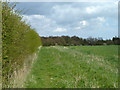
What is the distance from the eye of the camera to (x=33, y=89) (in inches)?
265

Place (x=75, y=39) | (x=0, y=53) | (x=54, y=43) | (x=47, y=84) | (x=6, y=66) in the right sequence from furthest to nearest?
(x=75, y=39)
(x=54, y=43)
(x=47, y=84)
(x=6, y=66)
(x=0, y=53)

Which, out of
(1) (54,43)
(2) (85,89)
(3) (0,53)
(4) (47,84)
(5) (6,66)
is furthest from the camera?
(1) (54,43)

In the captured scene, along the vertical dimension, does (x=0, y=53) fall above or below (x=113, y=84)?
above

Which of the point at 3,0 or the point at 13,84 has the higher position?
the point at 3,0

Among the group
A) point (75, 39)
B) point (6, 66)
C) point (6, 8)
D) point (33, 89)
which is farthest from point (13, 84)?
point (75, 39)

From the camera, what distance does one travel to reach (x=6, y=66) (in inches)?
211

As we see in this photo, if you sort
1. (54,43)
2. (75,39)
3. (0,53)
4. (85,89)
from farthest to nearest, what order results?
(75,39) → (54,43) → (85,89) → (0,53)

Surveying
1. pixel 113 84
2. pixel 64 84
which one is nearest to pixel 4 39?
pixel 64 84

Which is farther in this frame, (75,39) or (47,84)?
(75,39)

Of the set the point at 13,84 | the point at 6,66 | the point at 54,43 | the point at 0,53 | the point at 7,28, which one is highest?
the point at 7,28

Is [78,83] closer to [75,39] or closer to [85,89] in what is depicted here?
[85,89]

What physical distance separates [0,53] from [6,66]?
1070 mm

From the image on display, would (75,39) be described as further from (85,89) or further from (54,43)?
(85,89)

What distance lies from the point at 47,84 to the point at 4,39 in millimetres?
3417
